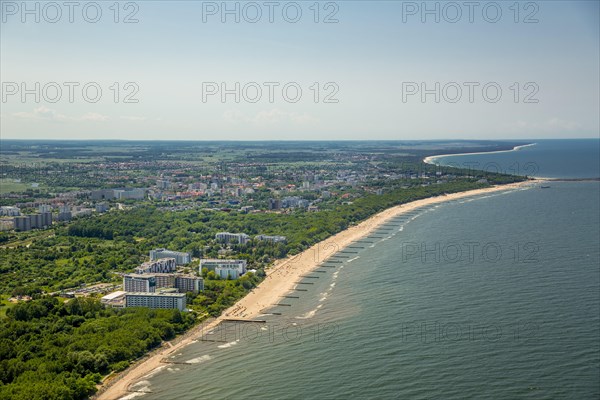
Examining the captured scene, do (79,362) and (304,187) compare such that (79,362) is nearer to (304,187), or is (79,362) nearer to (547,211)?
(547,211)

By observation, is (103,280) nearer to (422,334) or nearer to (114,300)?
(114,300)

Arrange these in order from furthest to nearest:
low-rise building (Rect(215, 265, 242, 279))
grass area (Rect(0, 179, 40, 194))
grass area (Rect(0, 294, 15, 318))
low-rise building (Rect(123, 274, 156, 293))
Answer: grass area (Rect(0, 179, 40, 194)) < low-rise building (Rect(215, 265, 242, 279)) < low-rise building (Rect(123, 274, 156, 293)) < grass area (Rect(0, 294, 15, 318))

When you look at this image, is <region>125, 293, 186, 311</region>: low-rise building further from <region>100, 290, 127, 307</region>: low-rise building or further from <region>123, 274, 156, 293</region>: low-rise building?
<region>123, 274, 156, 293</region>: low-rise building

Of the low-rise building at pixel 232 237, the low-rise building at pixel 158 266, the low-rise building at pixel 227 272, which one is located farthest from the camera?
the low-rise building at pixel 232 237

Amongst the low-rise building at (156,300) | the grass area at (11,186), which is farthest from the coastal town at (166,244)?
the grass area at (11,186)

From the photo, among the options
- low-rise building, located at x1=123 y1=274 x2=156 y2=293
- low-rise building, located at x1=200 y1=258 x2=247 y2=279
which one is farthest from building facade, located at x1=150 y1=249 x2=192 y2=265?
low-rise building, located at x1=123 y1=274 x2=156 y2=293

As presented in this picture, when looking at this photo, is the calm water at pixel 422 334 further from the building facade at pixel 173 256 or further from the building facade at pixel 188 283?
the building facade at pixel 173 256

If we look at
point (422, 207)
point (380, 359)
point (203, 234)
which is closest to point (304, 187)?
point (422, 207)
